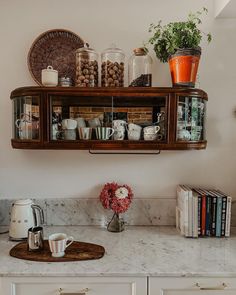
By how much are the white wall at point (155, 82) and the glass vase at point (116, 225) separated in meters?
0.22

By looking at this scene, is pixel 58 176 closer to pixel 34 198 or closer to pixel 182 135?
pixel 34 198

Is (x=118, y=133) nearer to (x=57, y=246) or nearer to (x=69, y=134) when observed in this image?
(x=69, y=134)

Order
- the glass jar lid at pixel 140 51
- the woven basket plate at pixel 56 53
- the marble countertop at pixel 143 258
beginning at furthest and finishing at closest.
Answer: the woven basket plate at pixel 56 53, the glass jar lid at pixel 140 51, the marble countertop at pixel 143 258

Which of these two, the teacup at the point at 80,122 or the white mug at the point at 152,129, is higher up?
the teacup at the point at 80,122

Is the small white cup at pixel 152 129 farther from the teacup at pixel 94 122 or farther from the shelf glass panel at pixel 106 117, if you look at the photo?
the teacup at pixel 94 122

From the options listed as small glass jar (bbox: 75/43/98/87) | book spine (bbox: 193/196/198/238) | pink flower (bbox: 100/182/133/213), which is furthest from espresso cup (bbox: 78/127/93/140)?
book spine (bbox: 193/196/198/238)

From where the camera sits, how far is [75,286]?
127 centimetres

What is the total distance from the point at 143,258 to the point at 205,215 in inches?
19.2

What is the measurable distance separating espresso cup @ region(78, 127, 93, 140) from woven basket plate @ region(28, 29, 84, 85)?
392 millimetres

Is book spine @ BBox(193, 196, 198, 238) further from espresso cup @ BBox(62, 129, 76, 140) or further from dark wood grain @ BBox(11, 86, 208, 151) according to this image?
espresso cup @ BBox(62, 129, 76, 140)

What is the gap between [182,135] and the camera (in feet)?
5.14

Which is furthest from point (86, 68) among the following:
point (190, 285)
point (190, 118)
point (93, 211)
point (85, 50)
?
point (190, 285)

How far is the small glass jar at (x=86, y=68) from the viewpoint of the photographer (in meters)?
1.59

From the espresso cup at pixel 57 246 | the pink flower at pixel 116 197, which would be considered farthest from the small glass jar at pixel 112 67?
the espresso cup at pixel 57 246
